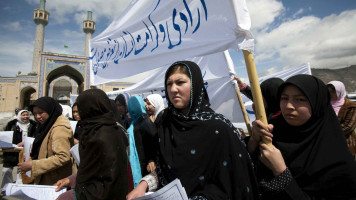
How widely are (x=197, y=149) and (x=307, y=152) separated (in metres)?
0.50

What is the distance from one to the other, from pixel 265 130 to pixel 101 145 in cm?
90

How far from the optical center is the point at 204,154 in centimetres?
96

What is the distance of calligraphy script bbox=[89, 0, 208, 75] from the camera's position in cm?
150

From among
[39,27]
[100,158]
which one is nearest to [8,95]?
[39,27]

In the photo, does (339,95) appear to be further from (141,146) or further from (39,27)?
(39,27)

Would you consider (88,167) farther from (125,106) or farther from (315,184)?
(125,106)

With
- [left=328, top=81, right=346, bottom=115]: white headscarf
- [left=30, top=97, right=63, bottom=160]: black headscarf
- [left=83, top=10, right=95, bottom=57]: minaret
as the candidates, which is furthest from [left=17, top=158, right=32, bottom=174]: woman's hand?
[left=83, top=10, right=95, bottom=57]: minaret

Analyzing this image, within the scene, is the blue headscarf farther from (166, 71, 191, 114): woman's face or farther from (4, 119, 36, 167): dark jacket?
(4, 119, 36, 167): dark jacket

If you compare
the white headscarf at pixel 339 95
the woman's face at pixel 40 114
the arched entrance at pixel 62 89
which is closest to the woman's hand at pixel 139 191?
the woman's face at pixel 40 114

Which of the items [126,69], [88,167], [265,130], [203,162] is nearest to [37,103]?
[126,69]

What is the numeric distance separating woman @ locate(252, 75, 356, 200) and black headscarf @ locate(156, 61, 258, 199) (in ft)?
0.39

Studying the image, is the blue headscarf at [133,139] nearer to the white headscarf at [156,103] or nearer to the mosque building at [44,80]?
the white headscarf at [156,103]

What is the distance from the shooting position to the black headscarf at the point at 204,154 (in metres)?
0.90

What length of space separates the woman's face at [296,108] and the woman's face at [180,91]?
1.60 feet
